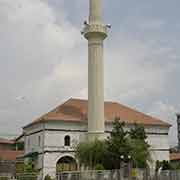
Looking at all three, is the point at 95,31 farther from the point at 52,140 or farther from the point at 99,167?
the point at 99,167

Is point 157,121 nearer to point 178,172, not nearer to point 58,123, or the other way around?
point 58,123

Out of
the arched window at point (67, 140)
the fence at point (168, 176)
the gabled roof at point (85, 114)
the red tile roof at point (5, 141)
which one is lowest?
the fence at point (168, 176)

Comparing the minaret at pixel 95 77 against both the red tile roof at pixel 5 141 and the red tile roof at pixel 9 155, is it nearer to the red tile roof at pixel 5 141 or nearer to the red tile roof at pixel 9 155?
the red tile roof at pixel 9 155

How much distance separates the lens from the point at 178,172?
130 feet

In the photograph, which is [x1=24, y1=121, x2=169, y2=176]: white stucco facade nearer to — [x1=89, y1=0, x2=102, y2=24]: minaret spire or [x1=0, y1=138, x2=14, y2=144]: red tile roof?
[x1=89, y1=0, x2=102, y2=24]: minaret spire

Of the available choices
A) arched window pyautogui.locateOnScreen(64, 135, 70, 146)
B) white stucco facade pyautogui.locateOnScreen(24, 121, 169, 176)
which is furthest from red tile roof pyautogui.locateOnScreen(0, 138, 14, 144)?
arched window pyautogui.locateOnScreen(64, 135, 70, 146)

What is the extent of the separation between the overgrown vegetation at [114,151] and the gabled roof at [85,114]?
5940mm

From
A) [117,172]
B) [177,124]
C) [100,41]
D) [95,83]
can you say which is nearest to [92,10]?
[100,41]

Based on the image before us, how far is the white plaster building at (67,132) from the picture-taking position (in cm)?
5334

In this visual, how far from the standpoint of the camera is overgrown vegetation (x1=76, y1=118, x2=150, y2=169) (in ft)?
149

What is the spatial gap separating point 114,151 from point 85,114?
1214 cm

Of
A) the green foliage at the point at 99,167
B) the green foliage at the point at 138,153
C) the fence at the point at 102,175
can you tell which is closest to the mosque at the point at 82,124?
the green foliage at the point at 138,153

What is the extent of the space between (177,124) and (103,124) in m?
34.3

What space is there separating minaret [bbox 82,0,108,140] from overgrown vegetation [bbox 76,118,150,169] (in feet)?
9.64
